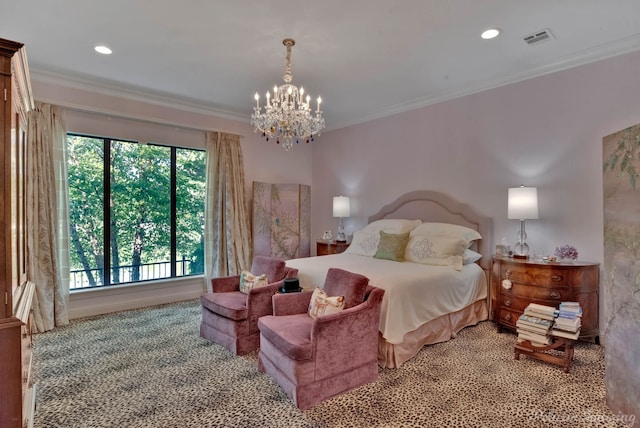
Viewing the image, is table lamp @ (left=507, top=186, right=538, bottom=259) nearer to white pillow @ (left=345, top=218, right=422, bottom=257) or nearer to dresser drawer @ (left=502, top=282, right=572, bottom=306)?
dresser drawer @ (left=502, top=282, right=572, bottom=306)

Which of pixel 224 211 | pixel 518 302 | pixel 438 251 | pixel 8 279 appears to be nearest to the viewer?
pixel 8 279

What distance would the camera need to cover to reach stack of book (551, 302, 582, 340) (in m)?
2.66

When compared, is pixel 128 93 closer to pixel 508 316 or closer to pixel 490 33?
pixel 490 33

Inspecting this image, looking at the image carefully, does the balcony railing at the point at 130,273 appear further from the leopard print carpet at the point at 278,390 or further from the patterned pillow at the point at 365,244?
the patterned pillow at the point at 365,244

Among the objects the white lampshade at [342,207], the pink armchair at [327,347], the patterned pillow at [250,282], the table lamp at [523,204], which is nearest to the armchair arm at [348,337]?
the pink armchair at [327,347]

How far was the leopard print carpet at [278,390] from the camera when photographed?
209cm

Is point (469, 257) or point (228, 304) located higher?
point (469, 257)

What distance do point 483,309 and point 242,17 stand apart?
3922mm

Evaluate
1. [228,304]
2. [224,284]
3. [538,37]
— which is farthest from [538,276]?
[224,284]

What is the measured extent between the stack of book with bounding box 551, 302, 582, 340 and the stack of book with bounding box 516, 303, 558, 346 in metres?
0.05

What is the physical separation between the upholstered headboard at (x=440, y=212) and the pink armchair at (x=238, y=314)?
6.97 feet

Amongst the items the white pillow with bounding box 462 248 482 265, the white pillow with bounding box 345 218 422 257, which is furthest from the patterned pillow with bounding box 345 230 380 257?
the white pillow with bounding box 462 248 482 265

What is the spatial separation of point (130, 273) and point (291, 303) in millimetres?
2917

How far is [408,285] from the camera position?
9.53 ft
